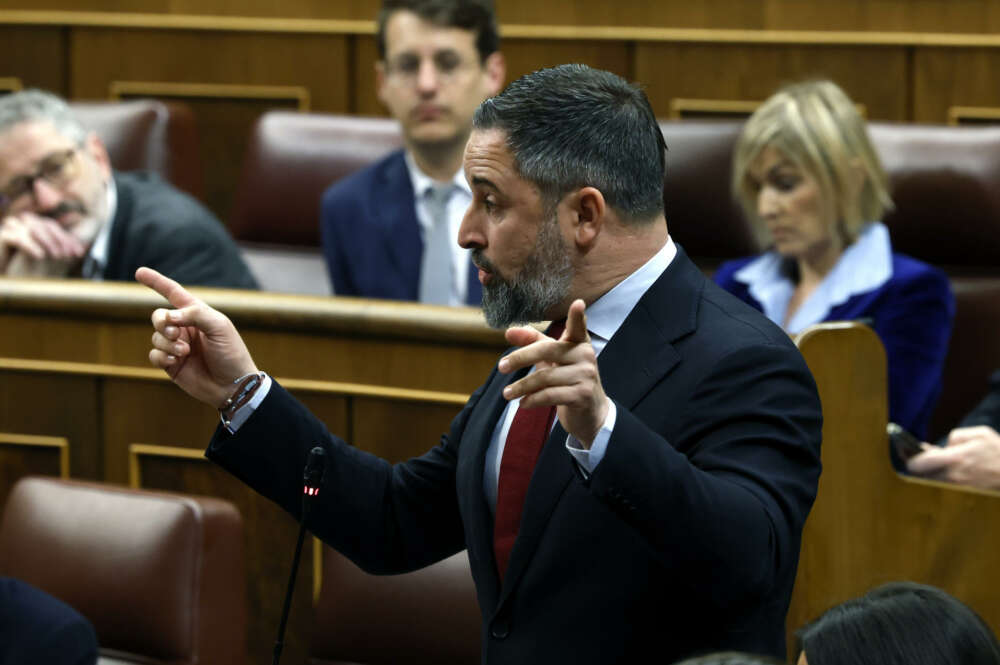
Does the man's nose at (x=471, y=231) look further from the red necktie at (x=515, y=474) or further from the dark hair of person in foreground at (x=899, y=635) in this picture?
the dark hair of person in foreground at (x=899, y=635)

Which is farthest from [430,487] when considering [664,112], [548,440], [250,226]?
[664,112]

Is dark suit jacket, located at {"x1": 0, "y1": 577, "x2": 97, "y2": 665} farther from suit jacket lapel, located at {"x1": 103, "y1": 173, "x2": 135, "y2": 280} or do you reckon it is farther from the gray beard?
suit jacket lapel, located at {"x1": 103, "y1": 173, "x2": 135, "y2": 280}

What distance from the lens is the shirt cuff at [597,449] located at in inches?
19.8

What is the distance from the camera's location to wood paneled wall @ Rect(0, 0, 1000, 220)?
1.52m

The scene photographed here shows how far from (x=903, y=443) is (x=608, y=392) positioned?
0.43 meters

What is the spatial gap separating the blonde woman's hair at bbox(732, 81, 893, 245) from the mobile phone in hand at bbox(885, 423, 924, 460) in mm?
299

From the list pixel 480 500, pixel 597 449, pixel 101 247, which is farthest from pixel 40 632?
pixel 101 247

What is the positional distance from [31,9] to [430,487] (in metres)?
1.32

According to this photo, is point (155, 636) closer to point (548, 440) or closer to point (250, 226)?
point (548, 440)

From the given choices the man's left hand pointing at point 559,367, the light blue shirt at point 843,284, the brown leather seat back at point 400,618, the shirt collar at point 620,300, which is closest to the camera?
the man's left hand pointing at point 559,367

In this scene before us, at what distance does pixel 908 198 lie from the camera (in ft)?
4.28

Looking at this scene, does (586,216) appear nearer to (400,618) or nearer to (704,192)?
(400,618)

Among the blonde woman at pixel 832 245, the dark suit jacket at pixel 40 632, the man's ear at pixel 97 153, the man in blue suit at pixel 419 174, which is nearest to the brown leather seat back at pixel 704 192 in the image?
the blonde woman at pixel 832 245

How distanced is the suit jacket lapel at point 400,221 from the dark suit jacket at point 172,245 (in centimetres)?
13
